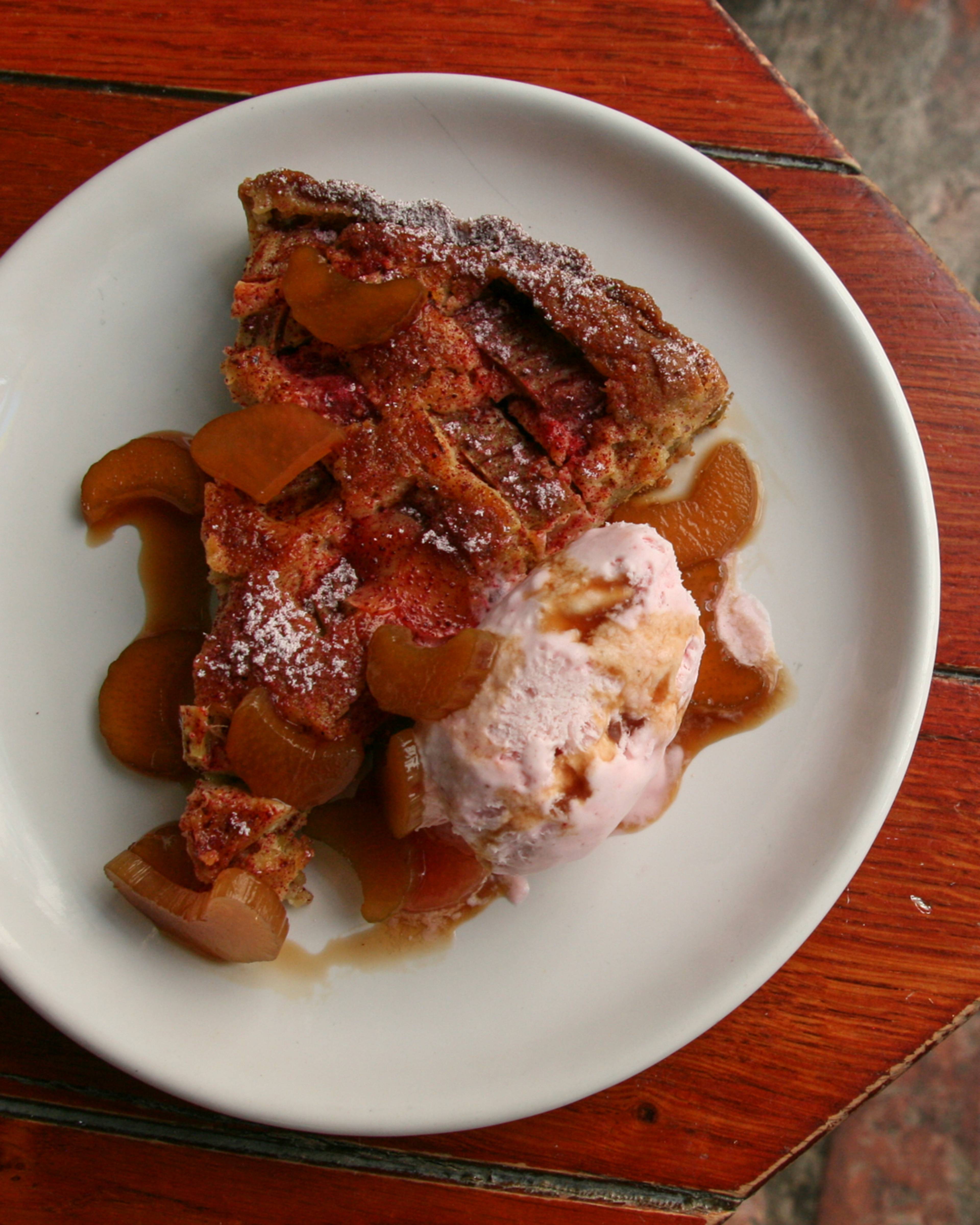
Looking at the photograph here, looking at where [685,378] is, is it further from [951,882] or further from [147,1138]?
[147,1138]

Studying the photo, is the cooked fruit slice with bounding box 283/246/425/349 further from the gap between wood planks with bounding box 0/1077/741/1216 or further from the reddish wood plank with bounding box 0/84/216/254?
the gap between wood planks with bounding box 0/1077/741/1216

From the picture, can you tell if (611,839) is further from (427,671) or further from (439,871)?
(427,671)

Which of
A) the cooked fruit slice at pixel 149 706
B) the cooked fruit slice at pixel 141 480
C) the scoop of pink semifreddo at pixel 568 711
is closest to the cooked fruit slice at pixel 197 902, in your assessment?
the cooked fruit slice at pixel 149 706

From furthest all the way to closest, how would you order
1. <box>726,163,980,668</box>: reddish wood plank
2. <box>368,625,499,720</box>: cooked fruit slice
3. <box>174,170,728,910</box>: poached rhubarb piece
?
<box>726,163,980,668</box>: reddish wood plank < <box>174,170,728,910</box>: poached rhubarb piece < <box>368,625,499,720</box>: cooked fruit slice

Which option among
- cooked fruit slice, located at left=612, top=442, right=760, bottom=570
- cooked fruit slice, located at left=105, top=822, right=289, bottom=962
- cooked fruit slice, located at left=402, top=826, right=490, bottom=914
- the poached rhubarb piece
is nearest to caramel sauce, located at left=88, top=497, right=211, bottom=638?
the poached rhubarb piece

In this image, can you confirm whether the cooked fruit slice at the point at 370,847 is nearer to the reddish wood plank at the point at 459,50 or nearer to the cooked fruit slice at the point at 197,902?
the cooked fruit slice at the point at 197,902

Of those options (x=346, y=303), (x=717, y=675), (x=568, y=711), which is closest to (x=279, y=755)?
(x=568, y=711)
